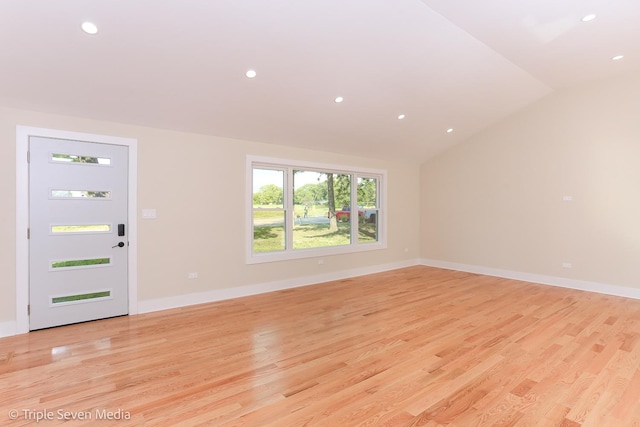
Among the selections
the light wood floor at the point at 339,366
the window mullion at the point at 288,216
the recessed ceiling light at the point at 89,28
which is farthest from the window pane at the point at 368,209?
the recessed ceiling light at the point at 89,28

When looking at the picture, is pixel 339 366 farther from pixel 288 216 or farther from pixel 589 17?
pixel 589 17

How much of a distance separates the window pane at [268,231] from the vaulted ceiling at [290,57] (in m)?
1.27

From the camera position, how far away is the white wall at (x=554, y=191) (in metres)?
4.92

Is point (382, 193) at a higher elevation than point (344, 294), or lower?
higher

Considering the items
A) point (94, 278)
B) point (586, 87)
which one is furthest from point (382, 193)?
point (94, 278)

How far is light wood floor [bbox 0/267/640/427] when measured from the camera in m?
2.08

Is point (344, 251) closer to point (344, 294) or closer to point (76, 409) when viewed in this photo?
point (344, 294)

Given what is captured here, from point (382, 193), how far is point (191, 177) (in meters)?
4.00

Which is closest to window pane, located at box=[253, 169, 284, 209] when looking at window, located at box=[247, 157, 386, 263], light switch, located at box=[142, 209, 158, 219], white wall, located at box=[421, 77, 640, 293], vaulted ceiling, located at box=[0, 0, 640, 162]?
window, located at box=[247, 157, 386, 263]

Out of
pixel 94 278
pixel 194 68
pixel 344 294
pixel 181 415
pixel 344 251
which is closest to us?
pixel 181 415

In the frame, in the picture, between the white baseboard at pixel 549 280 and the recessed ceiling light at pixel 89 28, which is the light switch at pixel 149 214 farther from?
the white baseboard at pixel 549 280

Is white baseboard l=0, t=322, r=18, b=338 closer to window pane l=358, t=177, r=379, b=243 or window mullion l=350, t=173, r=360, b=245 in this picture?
window mullion l=350, t=173, r=360, b=245

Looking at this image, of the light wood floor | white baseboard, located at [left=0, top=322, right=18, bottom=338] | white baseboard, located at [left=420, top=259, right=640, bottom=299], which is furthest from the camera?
white baseboard, located at [left=420, top=259, right=640, bottom=299]

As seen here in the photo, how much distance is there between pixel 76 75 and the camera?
3123 millimetres
